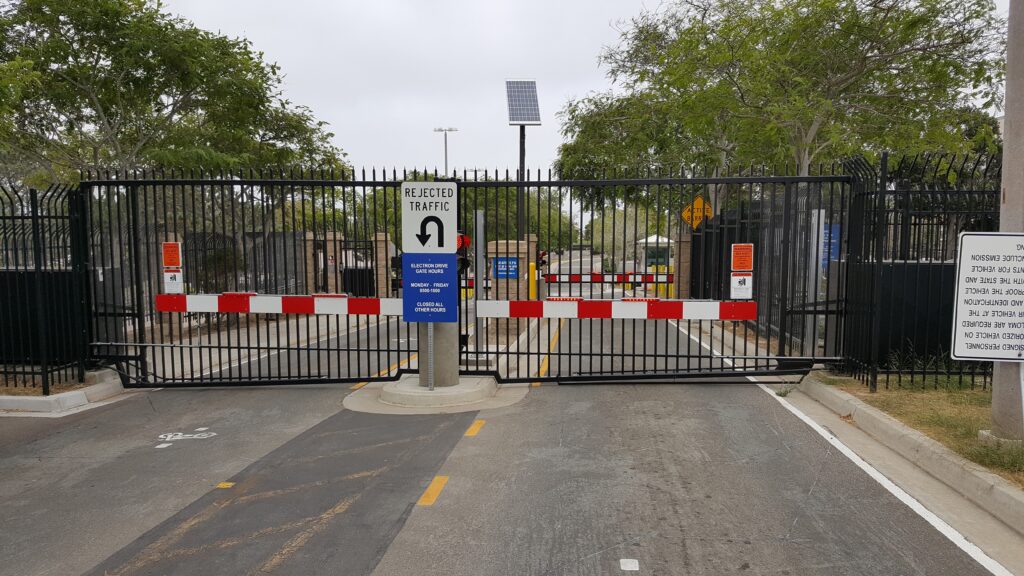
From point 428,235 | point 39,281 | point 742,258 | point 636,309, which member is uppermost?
point 428,235

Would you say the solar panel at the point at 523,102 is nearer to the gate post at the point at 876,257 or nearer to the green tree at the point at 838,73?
the green tree at the point at 838,73

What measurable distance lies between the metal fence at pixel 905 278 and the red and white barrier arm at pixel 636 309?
55.1 inches

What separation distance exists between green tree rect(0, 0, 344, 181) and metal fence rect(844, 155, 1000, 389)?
14.1m

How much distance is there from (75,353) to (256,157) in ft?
34.8

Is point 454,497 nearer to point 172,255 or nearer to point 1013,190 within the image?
point 1013,190

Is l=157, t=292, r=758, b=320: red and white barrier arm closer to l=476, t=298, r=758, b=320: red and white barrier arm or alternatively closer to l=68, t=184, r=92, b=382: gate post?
l=476, t=298, r=758, b=320: red and white barrier arm

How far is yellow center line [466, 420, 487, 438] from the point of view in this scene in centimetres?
705

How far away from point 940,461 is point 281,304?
25.5ft

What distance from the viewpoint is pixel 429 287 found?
835 cm

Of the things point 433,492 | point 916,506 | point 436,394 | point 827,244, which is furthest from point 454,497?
point 827,244

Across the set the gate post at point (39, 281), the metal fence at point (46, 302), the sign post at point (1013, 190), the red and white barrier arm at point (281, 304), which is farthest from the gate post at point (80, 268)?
the sign post at point (1013, 190)

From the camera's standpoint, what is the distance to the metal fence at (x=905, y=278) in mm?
8062

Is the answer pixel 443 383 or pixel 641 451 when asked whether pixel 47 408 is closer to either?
pixel 443 383

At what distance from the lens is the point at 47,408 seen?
8.28 metres
